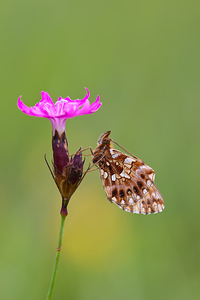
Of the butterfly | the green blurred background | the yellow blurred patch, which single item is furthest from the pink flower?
the yellow blurred patch

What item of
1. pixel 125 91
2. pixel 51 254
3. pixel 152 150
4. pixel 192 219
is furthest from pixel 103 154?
pixel 125 91

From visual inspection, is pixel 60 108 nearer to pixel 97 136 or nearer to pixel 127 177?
pixel 127 177

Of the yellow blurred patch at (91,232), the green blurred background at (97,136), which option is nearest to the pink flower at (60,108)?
the green blurred background at (97,136)

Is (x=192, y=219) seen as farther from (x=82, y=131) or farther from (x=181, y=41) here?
(x=181, y=41)

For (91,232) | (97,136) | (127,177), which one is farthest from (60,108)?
(97,136)

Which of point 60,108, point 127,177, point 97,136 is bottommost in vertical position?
point 127,177

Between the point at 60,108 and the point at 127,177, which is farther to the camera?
the point at 127,177
